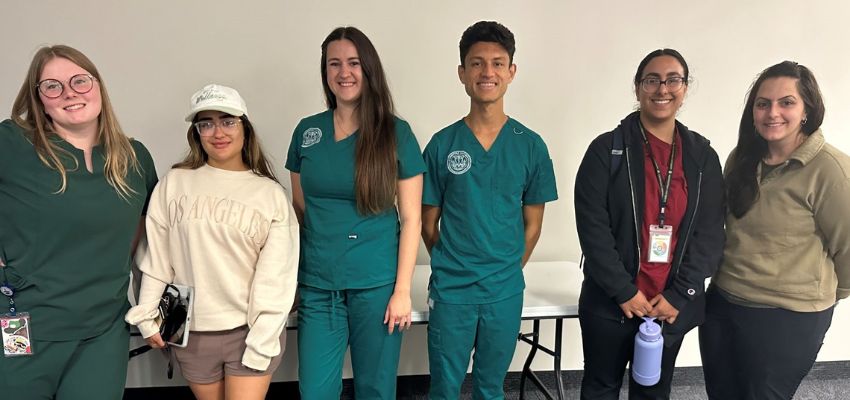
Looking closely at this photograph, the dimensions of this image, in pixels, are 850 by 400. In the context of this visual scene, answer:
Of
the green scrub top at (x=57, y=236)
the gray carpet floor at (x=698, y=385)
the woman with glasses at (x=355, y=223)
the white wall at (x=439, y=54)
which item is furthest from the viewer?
the gray carpet floor at (x=698, y=385)

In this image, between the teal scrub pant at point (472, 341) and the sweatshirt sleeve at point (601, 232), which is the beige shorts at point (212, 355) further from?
the sweatshirt sleeve at point (601, 232)

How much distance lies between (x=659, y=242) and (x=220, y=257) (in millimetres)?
1339

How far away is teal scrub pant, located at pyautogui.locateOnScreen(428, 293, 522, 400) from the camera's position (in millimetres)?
1636

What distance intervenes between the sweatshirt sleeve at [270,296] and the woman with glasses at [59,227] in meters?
0.37

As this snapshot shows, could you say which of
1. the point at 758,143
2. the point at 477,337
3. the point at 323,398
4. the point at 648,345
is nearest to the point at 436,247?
the point at 477,337

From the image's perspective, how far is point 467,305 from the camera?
1626mm

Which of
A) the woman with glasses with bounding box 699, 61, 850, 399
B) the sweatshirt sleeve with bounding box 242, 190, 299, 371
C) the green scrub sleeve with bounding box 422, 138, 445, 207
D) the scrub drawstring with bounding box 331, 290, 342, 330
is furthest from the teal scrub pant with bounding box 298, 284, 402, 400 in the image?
the woman with glasses with bounding box 699, 61, 850, 399

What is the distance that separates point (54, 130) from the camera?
1.29m

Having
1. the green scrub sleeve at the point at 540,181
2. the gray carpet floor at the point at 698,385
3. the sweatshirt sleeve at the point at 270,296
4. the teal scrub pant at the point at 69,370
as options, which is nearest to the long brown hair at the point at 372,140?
the sweatshirt sleeve at the point at 270,296

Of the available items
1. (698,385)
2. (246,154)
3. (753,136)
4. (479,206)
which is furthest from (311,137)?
(698,385)

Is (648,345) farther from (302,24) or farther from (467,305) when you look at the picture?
(302,24)

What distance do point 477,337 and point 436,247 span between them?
1.10 ft

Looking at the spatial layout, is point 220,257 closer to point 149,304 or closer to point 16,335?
point 149,304

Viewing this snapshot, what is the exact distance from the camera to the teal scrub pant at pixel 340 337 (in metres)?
1.57
